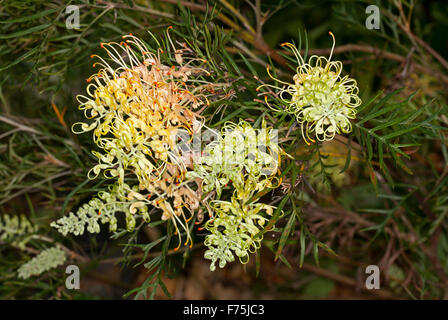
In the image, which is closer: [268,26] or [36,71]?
[36,71]

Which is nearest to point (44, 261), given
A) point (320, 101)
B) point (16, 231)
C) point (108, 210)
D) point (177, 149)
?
point (16, 231)

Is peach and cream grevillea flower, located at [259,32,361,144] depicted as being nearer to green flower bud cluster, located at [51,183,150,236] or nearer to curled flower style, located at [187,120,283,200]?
curled flower style, located at [187,120,283,200]

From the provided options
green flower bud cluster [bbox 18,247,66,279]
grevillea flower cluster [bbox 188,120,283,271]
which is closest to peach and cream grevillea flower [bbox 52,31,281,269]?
grevillea flower cluster [bbox 188,120,283,271]

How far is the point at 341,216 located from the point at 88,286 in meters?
0.52

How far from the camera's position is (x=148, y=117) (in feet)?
1.18

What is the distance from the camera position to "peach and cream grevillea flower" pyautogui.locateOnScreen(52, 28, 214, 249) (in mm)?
→ 364

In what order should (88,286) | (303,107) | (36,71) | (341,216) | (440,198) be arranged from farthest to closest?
(88,286), (341,216), (440,198), (36,71), (303,107)

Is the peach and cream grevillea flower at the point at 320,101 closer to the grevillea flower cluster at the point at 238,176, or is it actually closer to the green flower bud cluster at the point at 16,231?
the grevillea flower cluster at the point at 238,176

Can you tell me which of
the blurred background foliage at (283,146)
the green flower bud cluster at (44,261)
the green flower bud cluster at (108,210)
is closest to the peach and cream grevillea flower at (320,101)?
the blurred background foliage at (283,146)

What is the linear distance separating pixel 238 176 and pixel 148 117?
0.09 metres

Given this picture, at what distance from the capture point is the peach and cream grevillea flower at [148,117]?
36 centimetres

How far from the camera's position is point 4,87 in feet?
2.15
